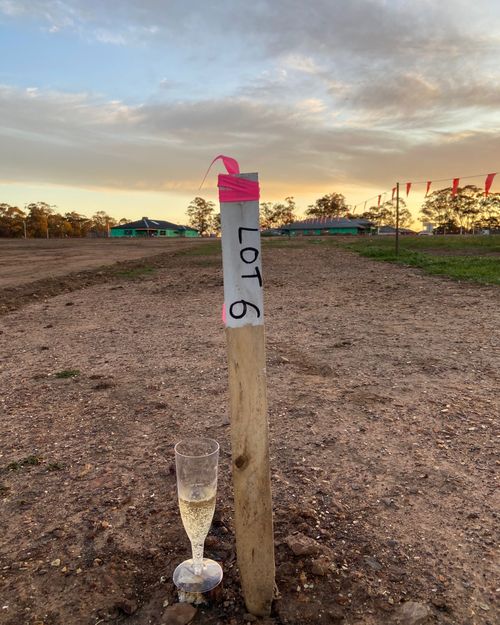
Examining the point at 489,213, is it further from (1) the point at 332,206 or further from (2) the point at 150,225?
(2) the point at 150,225

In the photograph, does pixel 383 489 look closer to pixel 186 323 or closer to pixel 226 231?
pixel 226 231

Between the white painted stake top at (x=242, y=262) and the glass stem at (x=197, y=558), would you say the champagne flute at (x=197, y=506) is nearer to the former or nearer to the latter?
the glass stem at (x=197, y=558)

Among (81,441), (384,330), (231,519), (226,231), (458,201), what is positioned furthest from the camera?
(458,201)

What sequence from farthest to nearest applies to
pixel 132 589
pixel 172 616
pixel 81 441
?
pixel 81 441 < pixel 132 589 < pixel 172 616

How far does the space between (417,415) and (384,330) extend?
2933mm

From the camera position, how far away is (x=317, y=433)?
331cm

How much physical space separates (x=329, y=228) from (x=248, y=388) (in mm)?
105507

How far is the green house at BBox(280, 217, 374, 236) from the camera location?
100688 mm

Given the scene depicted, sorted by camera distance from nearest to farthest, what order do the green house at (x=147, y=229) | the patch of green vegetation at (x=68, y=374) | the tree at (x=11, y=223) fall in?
the patch of green vegetation at (x=68, y=374), the tree at (x=11, y=223), the green house at (x=147, y=229)

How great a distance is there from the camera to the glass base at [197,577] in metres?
1.86

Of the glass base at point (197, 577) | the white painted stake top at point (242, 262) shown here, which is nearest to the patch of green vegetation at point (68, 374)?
the glass base at point (197, 577)

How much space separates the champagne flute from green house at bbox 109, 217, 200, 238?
109 m

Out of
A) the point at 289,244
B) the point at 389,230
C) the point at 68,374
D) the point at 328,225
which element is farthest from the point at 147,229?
the point at 68,374

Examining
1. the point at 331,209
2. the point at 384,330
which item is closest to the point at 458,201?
the point at 331,209
